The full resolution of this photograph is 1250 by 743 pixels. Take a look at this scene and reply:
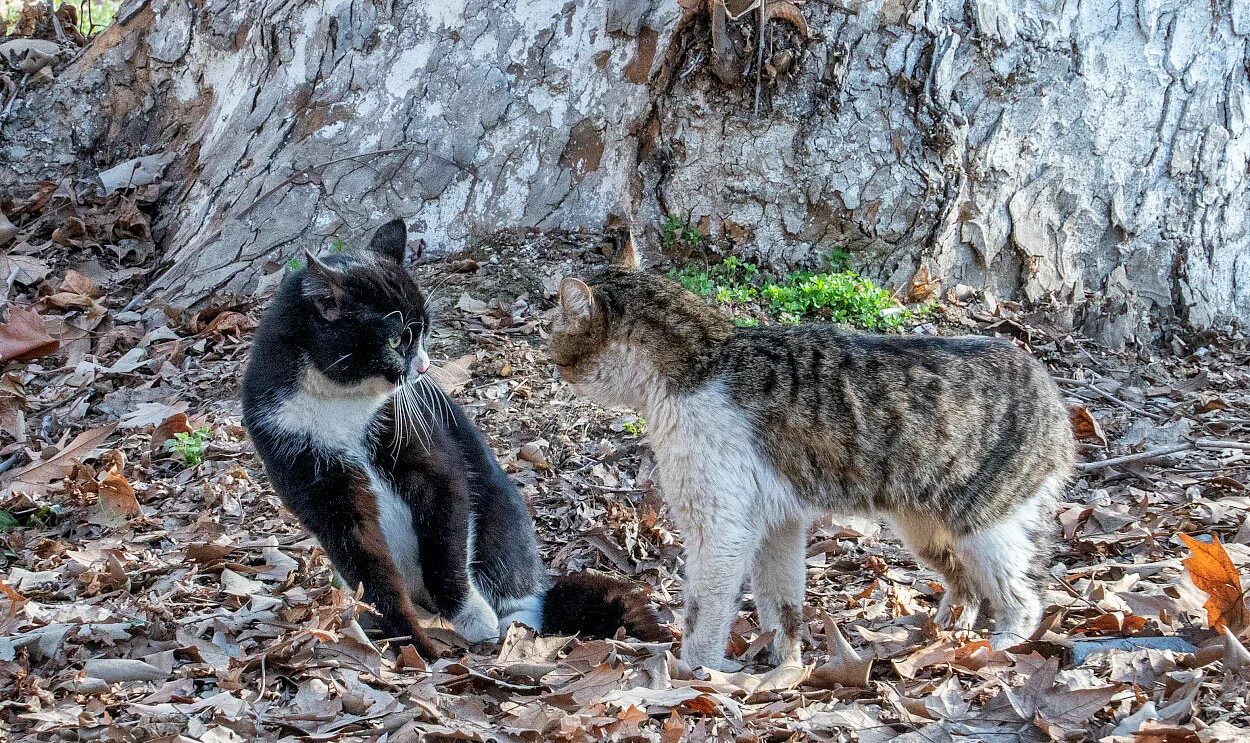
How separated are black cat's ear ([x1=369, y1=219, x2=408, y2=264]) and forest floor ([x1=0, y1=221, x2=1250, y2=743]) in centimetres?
129

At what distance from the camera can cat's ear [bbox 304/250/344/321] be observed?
3.81 metres

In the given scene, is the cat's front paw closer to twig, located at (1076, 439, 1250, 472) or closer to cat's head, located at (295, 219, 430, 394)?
cat's head, located at (295, 219, 430, 394)

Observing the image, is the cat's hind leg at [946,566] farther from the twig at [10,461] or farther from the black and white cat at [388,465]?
the twig at [10,461]

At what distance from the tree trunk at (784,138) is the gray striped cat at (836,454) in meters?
2.05

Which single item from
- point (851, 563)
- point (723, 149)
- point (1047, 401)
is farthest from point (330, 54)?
point (1047, 401)

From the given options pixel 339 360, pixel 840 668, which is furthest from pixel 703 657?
pixel 339 360

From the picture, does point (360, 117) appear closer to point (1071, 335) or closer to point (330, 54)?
point (330, 54)

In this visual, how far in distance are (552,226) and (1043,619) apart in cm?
331

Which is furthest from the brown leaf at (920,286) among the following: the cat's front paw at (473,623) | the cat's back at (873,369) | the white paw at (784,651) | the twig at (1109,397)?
the cat's front paw at (473,623)

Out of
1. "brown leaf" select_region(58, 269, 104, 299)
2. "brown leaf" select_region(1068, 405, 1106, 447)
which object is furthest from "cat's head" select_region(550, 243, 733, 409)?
"brown leaf" select_region(58, 269, 104, 299)

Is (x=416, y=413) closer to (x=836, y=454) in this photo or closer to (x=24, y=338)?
(x=836, y=454)

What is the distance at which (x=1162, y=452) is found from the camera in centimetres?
532

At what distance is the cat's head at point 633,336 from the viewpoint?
4133mm

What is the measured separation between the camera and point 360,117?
627 cm
